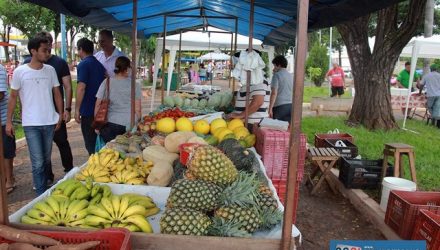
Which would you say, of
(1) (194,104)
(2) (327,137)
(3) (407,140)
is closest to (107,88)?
(1) (194,104)

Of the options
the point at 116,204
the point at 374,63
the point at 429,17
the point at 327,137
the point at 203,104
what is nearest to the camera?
the point at 116,204

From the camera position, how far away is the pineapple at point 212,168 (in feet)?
8.60

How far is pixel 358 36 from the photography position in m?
9.95

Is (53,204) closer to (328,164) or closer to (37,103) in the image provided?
(37,103)

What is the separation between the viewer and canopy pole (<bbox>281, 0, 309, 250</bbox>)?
1.83 m

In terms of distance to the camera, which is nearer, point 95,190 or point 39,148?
point 95,190

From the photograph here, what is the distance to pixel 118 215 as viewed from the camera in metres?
2.25

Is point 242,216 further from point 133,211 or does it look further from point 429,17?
point 429,17

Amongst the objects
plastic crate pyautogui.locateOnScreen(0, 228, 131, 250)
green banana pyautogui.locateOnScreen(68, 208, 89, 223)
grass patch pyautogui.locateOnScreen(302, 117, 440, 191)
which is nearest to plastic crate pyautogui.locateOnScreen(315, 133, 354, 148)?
grass patch pyautogui.locateOnScreen(302, 117, 440, 191)

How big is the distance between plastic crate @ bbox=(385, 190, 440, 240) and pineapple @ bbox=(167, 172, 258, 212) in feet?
7.50

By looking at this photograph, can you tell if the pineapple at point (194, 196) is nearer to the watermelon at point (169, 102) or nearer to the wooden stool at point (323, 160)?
the wooden stool at point (323, 160)

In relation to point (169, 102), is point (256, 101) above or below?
above

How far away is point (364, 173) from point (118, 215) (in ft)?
14.8

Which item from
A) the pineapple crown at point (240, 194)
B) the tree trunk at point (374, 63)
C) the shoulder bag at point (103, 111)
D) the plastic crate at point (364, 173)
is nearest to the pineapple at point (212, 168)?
the pineapple crown at point (240, 194)
